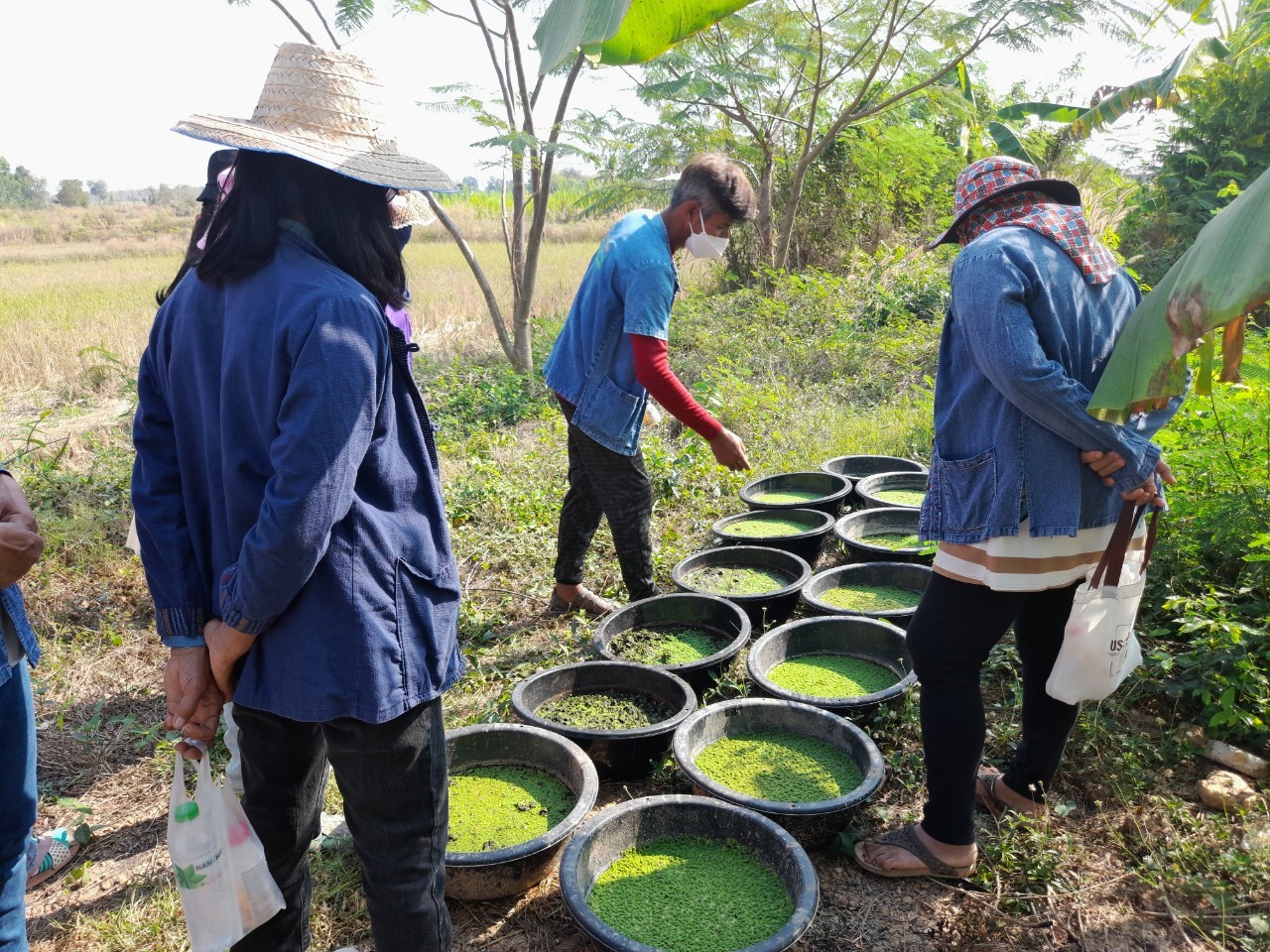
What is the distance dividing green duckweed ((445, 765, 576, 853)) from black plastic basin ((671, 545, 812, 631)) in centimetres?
119

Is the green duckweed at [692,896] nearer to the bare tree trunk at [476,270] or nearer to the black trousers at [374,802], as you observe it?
the black trousers at [374,802]

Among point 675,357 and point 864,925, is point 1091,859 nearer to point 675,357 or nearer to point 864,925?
point 864,925

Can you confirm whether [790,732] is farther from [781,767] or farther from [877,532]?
[877,532]

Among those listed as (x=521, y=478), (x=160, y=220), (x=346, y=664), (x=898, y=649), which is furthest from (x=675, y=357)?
(x=160, y=220)

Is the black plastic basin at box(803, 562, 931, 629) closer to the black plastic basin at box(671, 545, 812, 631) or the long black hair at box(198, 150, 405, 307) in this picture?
the black plastic basin at box(671, 545, 812, 631)

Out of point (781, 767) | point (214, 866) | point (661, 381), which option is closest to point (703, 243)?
point (661, 381)

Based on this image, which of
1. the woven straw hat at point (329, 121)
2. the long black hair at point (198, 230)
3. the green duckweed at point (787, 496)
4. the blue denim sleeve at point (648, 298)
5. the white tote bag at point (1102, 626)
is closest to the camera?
the woven straw hat at point (329, 121)

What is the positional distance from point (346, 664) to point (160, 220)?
29.3 m

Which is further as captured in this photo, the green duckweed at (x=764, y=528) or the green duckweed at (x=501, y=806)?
the green duckweed at (x=764, y=528)

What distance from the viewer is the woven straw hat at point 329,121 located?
135 cm

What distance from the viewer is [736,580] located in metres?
3.86

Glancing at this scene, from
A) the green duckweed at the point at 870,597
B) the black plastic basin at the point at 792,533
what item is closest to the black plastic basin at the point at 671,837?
the green duckweed at the point at 870,597

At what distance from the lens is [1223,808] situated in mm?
2324

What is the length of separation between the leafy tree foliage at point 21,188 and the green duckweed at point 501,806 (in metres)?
40.2
